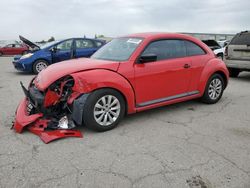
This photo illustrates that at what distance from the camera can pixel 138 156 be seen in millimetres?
3336

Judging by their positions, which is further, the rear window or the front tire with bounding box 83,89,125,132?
the rear window

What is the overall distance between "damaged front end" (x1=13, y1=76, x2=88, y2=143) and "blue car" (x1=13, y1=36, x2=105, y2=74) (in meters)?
6.51

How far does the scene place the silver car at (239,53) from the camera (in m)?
8.29

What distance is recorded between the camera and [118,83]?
4172 mm

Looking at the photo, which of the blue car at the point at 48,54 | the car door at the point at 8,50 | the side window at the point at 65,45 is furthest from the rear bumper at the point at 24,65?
the car door at the point at 8,50

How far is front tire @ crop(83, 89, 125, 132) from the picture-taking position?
3949mm

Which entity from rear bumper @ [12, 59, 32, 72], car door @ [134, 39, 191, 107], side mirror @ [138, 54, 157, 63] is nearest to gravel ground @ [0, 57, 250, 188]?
car door @ [134, 39, 191, 107]

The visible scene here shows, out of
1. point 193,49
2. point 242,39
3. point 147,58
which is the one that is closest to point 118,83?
point 147,58

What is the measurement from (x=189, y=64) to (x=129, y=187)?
313 cm

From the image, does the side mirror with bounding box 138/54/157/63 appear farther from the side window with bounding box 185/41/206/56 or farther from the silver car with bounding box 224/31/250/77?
the silver car with bounding box 224/31/250/77

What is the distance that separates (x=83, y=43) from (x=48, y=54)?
59.4 inches

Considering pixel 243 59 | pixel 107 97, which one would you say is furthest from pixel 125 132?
pixel 243 59

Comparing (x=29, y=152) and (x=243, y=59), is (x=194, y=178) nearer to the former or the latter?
(x=29, y=152)

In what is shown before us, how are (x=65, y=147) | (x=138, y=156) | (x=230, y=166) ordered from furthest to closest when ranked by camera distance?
1. (x=65, y=147)
2. (x=138, y=156)
3. (x=230, y=166)
